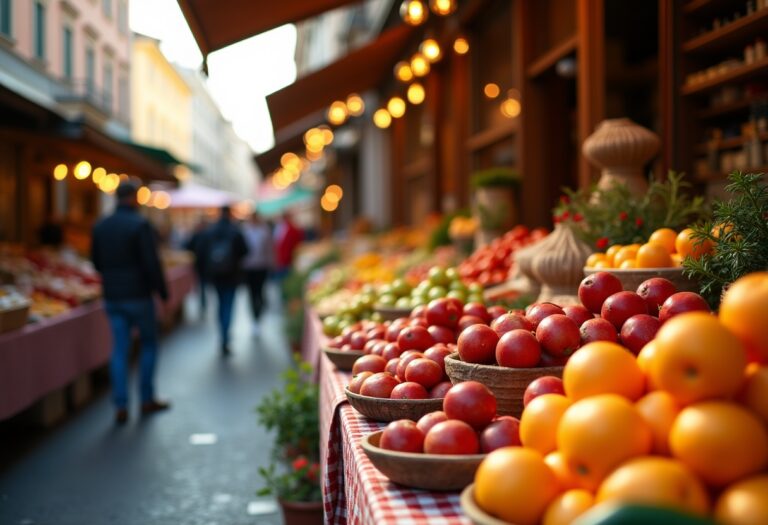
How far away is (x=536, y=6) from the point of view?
821 centimetres

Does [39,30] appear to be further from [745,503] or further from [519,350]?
[745,503]

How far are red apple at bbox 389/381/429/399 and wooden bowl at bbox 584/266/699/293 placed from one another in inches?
42.3

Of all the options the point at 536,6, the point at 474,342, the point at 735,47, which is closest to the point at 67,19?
the point at 536,6

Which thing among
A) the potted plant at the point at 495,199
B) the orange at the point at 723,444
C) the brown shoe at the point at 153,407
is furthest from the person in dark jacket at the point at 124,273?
the orange at the point at 723,444

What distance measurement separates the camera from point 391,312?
4504 mm

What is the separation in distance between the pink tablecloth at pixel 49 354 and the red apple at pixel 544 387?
4342 mm

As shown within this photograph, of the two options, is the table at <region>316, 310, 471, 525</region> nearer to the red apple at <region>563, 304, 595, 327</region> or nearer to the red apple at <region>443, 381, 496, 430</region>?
the red apple at <region>443, 381, 496, 430</region>

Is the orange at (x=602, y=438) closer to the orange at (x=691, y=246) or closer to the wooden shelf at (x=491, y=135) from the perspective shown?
the orange at (x=691, y=246)

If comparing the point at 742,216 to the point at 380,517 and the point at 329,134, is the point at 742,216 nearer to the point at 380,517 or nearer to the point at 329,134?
the point at 380,517

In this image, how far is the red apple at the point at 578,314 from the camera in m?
2.52

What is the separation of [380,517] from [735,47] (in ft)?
15.6

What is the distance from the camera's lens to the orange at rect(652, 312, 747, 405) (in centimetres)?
156

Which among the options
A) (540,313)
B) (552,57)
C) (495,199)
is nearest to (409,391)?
(540,313)

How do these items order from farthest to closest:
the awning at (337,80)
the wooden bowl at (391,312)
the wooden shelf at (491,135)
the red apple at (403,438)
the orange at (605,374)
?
the awning at (337,80)
the wooden shelf at (491,135)
the wooden bowl at (391,312)
the red apple at (403,438)
the orange at (605,374)
